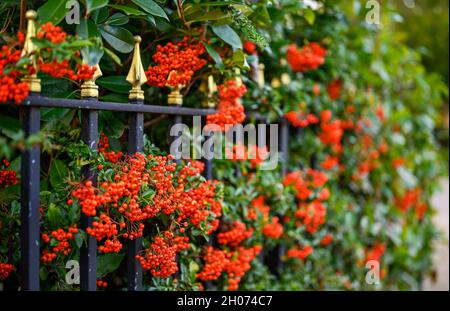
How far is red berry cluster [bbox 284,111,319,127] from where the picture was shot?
9.99ft

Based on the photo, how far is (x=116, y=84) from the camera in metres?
2.05

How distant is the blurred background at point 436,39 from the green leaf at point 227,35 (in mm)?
3488

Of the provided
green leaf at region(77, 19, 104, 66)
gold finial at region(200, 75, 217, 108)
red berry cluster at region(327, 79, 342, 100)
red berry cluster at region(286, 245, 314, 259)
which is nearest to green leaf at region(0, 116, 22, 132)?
green leaf at region(77, 19, 104, 66)

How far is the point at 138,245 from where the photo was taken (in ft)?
6.48

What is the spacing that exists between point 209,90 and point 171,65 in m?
0.40

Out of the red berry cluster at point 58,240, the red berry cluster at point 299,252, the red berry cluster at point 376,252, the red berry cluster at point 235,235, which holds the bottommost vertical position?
the red berry cluster at point 376,252

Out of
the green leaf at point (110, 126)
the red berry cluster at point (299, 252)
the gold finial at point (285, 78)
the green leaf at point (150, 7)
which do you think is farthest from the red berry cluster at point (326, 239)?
the green leaf at point (150, 7)

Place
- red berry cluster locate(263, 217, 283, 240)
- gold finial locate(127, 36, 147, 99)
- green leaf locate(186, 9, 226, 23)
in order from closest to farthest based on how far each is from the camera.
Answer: gold finial locate(127, 36, 147, 99) < green leaf locate(186, 9, 226, 23) < red berry cluster locate(263, 217, 283, 240)

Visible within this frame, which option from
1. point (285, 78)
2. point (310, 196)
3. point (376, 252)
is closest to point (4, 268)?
point (310, 196)

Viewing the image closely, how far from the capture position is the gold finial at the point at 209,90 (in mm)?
2371

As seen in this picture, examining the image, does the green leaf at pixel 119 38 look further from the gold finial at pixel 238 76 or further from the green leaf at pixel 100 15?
the gold finial at pixel 238 76

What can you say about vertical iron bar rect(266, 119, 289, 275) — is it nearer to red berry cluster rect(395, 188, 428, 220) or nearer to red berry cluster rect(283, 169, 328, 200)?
red berry cluster rect(283, 169, 328, 200)

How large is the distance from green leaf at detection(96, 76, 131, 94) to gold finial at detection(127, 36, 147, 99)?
8cm
